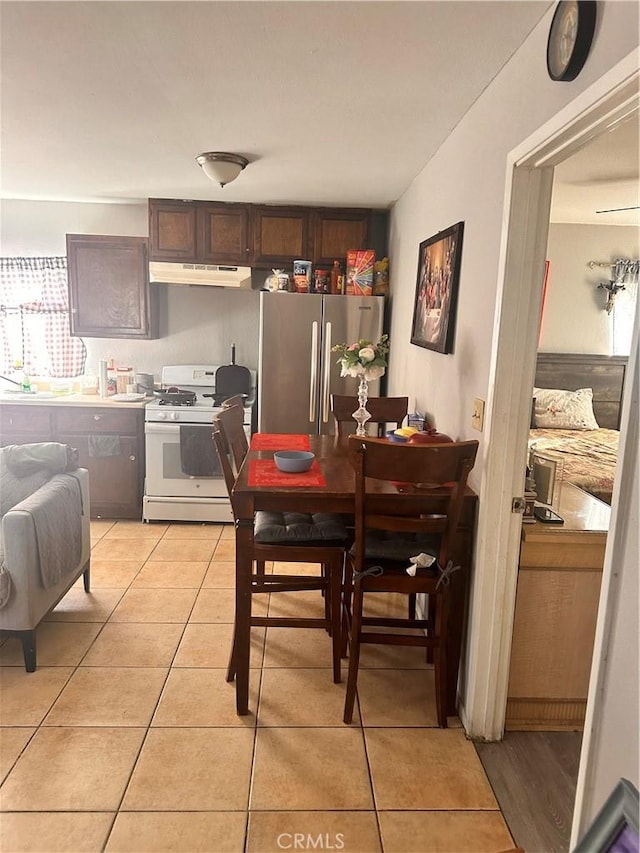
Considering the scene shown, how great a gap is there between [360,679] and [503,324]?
1.60 m

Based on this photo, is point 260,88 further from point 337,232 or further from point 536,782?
point 536,782

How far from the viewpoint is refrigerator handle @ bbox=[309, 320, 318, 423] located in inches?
161

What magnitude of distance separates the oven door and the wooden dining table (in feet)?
6.42

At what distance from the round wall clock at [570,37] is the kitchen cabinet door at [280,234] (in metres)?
2.84

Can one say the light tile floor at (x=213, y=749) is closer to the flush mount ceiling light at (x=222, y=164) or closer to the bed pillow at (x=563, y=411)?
the flush mount ceiling light at (x=222, y=164)

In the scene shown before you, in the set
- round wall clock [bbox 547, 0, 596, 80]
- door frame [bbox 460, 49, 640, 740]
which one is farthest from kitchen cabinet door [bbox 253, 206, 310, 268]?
round wall clock [bbox 547, 0, 596, 80]

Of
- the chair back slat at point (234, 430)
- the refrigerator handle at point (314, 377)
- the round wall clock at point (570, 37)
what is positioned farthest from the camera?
the refrigerator handle at point (314, 377)

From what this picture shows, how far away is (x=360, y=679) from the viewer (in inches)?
101

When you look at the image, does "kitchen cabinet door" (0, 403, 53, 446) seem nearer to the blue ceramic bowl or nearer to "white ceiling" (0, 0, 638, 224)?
"white ceiling" (0, 0, 638, 224)

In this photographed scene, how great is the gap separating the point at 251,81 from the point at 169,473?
2.74 m

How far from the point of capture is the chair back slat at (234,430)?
255 centimetres

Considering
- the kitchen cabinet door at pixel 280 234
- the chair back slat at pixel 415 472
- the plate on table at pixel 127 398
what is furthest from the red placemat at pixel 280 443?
the kitchen cabinet door at pixel 280 234

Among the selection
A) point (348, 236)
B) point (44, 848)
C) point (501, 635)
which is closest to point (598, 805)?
point (501, 635)

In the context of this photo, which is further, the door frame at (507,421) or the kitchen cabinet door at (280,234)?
the kitchen cabinet door at (280,234)
